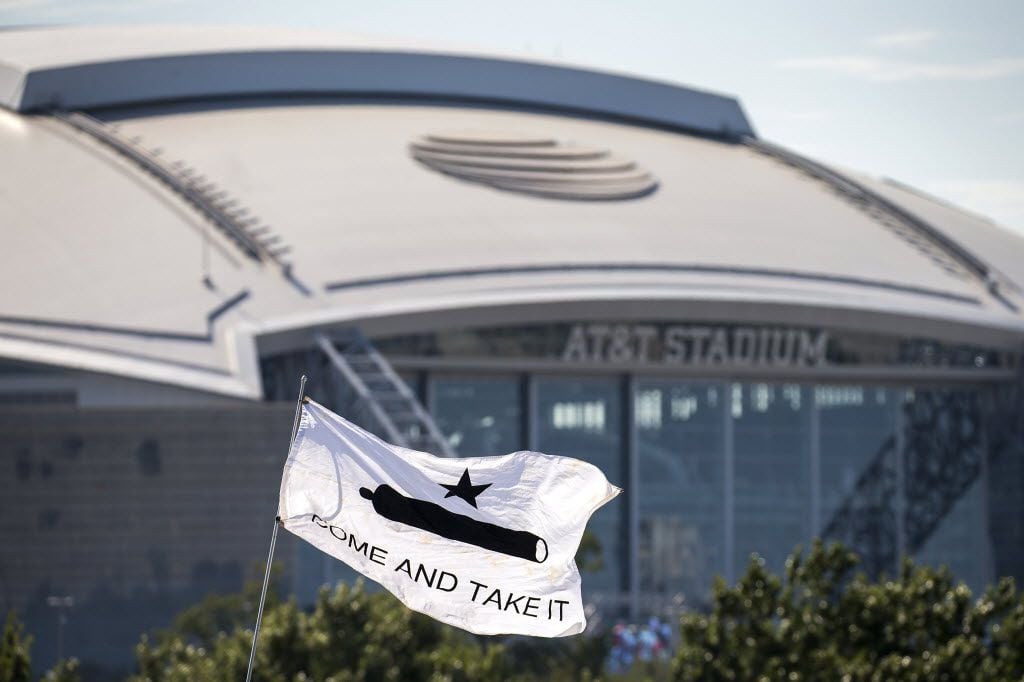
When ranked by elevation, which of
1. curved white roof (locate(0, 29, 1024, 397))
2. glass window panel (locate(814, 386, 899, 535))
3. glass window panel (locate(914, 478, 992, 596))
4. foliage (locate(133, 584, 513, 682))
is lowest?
foliage (locate(133, 584, 513, 682))

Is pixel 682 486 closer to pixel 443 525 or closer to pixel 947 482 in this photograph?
pixel 947 482

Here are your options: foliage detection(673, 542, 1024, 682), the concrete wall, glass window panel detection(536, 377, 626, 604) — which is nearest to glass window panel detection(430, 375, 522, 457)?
glass window panel detection(536, 377, 626, 604)

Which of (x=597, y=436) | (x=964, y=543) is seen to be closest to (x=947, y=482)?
(x=964, y=543)

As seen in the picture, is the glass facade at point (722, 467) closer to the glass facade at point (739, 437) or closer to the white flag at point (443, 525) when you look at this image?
the glass facade at point (739, 437)

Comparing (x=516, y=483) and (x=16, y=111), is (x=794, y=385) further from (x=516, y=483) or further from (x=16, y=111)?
(x=516, y=483)

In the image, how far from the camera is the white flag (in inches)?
741

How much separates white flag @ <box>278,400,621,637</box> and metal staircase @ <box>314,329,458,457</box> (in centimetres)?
2311

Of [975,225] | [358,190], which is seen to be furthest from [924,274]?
[358,190]

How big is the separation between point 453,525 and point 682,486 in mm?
34409

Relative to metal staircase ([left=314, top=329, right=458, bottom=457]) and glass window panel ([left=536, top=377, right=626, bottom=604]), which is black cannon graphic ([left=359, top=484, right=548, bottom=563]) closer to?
metal staircase ([left=314, top=329, right=458, bottom=457])

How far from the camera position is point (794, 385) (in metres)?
53.4

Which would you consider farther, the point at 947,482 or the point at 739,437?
the point at 947,482

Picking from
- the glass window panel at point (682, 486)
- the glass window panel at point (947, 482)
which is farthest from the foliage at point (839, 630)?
the glass window panel at point (947, 482)

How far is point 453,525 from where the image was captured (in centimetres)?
1909
